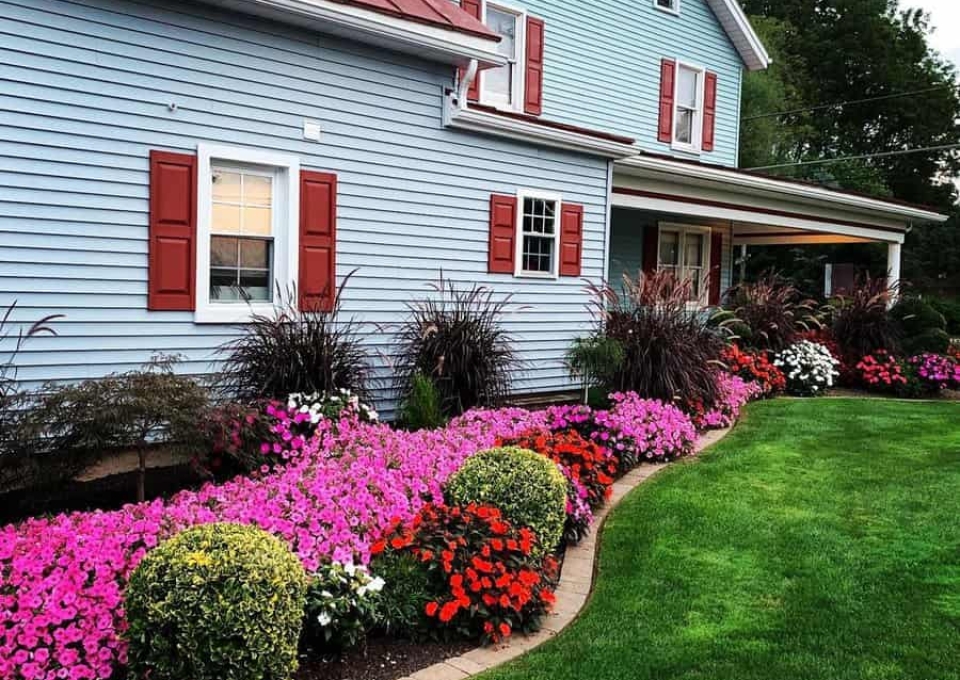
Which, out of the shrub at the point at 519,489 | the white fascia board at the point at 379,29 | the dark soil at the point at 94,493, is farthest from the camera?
the white fascia board at the point at 379,29

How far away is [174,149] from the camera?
6.54m

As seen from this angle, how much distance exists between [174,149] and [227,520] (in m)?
3.56

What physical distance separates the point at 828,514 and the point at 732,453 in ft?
6.20

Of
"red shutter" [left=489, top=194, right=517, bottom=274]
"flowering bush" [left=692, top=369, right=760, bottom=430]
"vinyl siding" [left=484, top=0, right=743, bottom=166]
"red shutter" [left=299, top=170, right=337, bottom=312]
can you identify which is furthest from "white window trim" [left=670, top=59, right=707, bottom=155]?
"red shutter" [left=299, top=170, right=337, bottom=312]

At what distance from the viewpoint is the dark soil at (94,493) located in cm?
514

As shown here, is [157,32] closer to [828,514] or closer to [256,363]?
[256,363]

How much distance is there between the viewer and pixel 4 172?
18.9 feet

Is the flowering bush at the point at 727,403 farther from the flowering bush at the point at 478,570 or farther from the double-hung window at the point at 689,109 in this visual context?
the double-hung window at the point at 689,109

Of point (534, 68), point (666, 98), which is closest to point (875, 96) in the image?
point (666, 98)

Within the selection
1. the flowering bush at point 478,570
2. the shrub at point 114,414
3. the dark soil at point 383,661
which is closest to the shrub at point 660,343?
the flowering bush at point 478,570

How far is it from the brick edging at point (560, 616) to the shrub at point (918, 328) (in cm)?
922

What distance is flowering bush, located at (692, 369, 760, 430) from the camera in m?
8.74

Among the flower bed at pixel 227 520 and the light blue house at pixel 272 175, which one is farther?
the light blue house at pixel 272 175

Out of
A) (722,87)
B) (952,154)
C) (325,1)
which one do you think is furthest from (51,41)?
(952,154)
